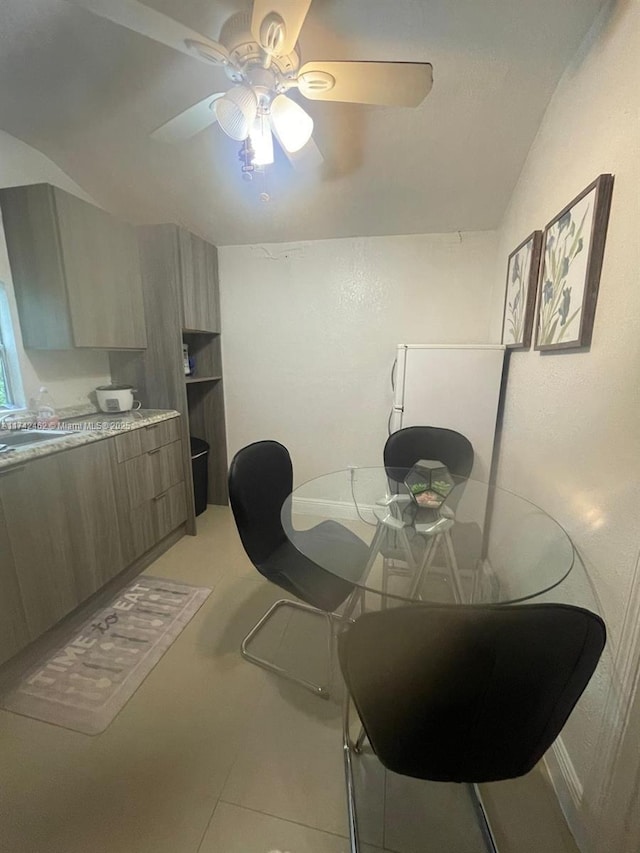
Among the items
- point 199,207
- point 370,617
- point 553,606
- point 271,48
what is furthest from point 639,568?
point 199,207

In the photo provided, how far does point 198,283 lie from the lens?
2.68 metres

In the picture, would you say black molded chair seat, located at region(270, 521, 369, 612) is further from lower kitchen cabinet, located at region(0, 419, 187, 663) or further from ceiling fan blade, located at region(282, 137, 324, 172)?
ceiling fan blade, located at region(282, 137, 324, 172)

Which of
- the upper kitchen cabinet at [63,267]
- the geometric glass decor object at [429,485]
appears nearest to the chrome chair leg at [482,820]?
the geometric glass decor object at [429,485]

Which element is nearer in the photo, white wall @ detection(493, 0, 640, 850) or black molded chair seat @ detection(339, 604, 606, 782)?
black molded chair seat @ detection(339, 604, 606, 782)

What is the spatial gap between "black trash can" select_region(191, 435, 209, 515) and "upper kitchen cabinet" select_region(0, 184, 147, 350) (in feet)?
3.34

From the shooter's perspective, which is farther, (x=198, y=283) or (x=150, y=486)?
A: (x=198, y=283)

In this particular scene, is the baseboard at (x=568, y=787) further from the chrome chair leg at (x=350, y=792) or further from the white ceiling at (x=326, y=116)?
the white ceiling at (x=326, y=116)

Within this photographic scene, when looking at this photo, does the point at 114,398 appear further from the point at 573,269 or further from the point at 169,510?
the point at 573,269

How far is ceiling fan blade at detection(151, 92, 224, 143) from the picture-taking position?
1364mm

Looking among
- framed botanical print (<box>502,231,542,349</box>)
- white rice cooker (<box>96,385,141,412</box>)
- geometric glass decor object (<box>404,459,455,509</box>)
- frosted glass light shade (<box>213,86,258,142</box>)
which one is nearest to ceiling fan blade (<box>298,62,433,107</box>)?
frosted glass light shade (<box>213,86,258,142</box>)

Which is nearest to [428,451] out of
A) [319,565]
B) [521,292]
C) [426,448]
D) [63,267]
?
[426,448]

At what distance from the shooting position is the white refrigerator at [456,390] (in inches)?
85.4

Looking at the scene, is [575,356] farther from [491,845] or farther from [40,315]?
[40,315]

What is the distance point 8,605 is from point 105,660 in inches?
19.2
